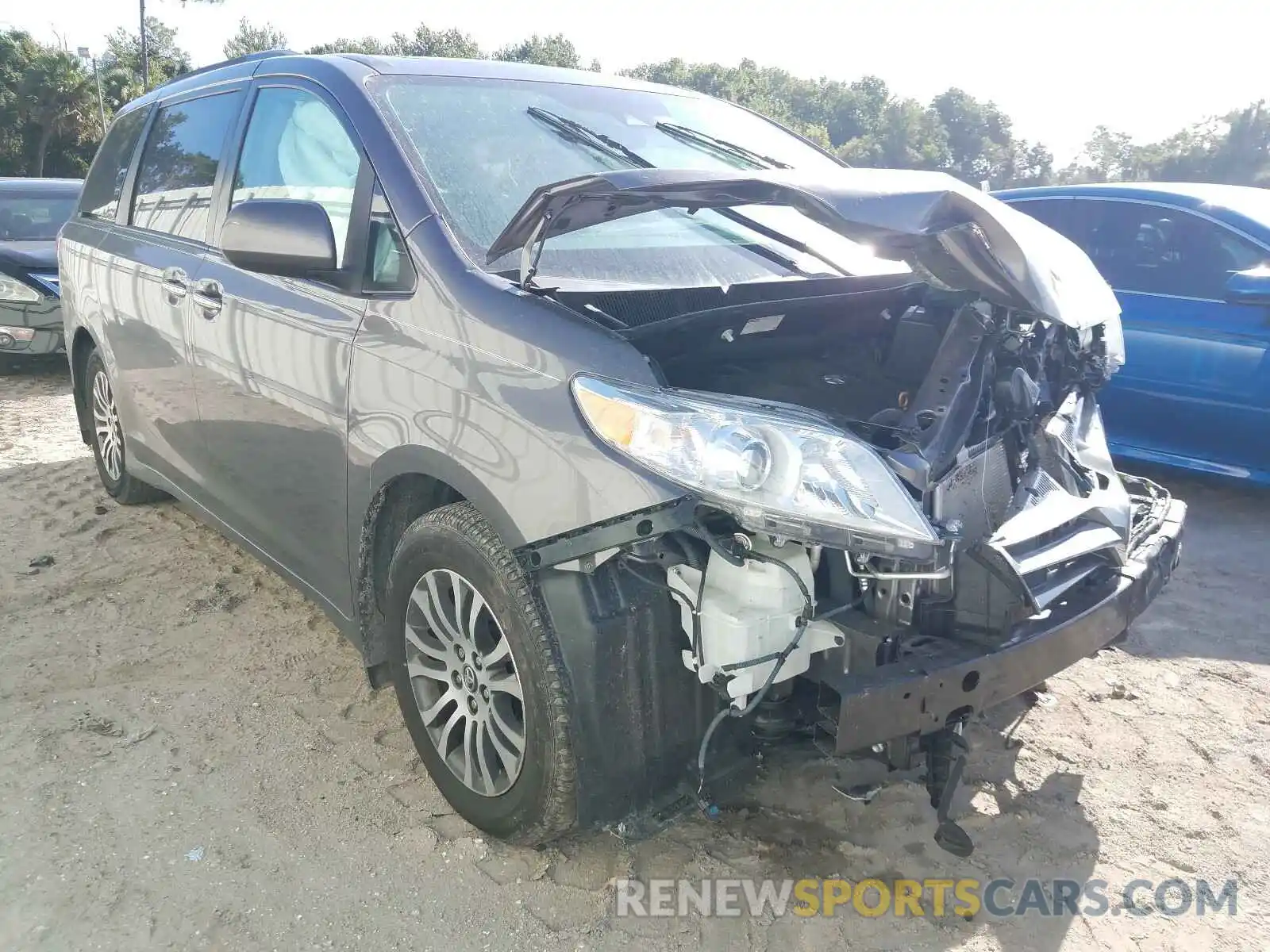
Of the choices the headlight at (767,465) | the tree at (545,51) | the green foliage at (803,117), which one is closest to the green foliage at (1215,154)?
the green foliage at (803,117)

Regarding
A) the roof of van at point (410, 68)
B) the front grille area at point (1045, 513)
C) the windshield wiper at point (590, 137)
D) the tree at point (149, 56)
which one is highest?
the tree at point (149, 56)

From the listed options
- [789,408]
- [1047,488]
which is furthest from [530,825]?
[1047,488]

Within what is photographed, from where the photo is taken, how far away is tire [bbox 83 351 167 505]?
4625mm

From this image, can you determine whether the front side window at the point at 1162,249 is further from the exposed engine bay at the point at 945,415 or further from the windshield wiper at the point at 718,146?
the windshield wiper at the point at 718,146

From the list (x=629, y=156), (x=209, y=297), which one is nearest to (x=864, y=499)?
(x=629, y=156)

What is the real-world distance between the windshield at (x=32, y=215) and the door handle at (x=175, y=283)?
21.6 ft

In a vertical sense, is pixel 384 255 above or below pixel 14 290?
above

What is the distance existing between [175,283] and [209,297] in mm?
369

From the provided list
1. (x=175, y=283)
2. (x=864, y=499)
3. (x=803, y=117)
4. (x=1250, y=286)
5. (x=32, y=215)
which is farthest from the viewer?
(x=803, y=117)

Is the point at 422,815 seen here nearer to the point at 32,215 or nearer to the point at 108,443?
the point at 108,443

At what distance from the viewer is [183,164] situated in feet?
12.2

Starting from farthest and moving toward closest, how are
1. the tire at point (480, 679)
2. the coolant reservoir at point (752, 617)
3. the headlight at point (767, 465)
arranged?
the tire at point (480, 679) < the coolant reservoir at point (752, 617) < the headlight at point (767, 465)

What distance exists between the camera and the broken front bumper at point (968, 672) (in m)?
1.85

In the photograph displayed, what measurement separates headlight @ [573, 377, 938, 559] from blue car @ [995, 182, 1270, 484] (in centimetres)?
347
